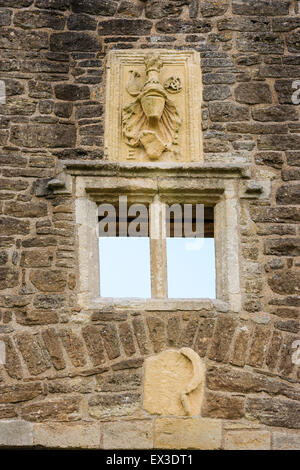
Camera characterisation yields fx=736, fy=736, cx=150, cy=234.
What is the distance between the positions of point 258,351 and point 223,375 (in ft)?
1.01

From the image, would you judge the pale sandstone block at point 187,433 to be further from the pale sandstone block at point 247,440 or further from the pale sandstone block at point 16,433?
the pale sandstone block at point 16,433

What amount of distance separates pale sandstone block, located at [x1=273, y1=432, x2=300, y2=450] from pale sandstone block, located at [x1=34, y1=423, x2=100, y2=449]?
1226mm

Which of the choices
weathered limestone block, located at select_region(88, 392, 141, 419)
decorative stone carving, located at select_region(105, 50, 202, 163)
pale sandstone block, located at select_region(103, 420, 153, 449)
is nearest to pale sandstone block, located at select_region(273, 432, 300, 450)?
pale sandstone block, located at select_region(103, 420, 153, 449)

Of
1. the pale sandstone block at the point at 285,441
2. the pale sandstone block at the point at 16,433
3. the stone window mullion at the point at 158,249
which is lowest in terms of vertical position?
the pale sandstone block at the point at 285,441

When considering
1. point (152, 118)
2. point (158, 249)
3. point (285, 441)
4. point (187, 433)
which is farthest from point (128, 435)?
point (152, 118)

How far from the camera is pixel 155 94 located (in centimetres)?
588

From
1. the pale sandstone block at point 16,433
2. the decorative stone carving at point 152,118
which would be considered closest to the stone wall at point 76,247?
the pale sandstone block at point 16,433

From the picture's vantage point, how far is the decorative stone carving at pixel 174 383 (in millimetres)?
5137

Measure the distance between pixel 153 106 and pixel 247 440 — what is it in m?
2.63

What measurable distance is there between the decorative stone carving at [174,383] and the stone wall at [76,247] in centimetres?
6
